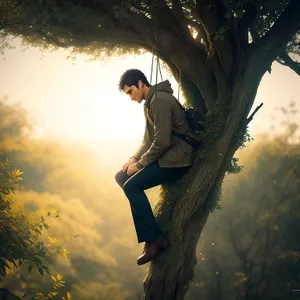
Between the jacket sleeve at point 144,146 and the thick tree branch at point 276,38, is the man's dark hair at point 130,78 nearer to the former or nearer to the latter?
the jacket sleeve at point 144,146

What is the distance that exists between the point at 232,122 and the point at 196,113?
1.55 ft

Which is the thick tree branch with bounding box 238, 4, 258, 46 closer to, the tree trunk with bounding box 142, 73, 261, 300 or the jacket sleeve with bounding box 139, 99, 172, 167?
the tree trunk with bounding box 142, 73, 261, 300

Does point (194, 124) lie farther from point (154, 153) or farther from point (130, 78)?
point (130, 78)

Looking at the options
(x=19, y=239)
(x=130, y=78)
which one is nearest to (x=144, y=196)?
(x=130, y=78)

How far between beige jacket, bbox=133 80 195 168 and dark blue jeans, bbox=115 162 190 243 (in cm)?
11

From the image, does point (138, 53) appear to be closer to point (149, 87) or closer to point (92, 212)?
point (149, 87)

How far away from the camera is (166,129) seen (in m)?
3.86

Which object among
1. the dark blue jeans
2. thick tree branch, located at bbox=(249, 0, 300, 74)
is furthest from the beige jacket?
thick tree branch, located at bbox=(249, 0, 300, 74)

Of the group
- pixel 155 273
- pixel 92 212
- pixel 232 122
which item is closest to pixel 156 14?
pixel 232 122

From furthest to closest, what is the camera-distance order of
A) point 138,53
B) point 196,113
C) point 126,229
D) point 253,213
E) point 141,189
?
1. point 126,229
2. point 253,213
3. point 138,53
4. point 196,113
5. point 141,189

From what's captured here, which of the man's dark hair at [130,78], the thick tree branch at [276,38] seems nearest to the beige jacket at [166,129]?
the man's dark hair at [130,78]

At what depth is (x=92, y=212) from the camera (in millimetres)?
21500

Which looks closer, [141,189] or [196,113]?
[141,189]

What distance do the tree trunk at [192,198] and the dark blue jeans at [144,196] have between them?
237mm
